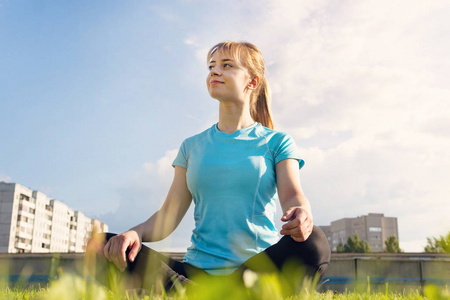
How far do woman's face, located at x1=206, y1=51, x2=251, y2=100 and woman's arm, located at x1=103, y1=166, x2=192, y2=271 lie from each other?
646 mm

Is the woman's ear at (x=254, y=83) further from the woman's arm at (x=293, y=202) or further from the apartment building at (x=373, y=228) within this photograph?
the apartment building at (x=373, y=228)

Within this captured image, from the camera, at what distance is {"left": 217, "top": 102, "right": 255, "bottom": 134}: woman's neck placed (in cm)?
322

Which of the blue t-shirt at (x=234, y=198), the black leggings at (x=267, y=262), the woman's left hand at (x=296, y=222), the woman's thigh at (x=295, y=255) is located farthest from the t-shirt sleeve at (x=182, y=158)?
the woman's left hand at (x=296, y=222)

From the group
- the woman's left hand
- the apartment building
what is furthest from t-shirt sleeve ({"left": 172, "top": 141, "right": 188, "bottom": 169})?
the apartment building

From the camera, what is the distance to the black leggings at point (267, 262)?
2.16 metres

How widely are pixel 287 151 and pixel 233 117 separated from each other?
54 cm

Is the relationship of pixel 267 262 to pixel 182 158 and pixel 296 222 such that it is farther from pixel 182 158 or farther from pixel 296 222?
pixel 182 158

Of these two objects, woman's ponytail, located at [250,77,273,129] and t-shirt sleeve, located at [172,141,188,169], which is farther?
woman's ponytail, located at [250,77,273,129]

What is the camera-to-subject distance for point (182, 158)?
329 centimetres

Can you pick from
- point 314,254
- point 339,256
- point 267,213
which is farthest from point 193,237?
point 339,256

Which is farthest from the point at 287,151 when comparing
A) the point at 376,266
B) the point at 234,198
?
the point at 376,266

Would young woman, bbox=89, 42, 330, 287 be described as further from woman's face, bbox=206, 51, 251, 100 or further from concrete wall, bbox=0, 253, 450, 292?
concrete wall, bbox=0, 253, 450, 292

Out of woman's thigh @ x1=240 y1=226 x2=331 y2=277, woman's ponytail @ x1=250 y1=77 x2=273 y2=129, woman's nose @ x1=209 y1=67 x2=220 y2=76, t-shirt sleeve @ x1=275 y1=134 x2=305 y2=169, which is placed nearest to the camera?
woman's thigh @ x1=240 y1=226 x2=331 y2=277

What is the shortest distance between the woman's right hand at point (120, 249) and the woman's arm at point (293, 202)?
803 mm
